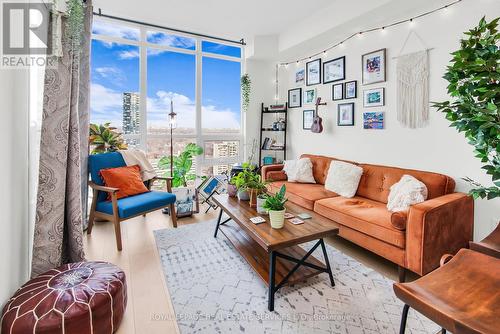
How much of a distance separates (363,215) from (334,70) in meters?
2.44

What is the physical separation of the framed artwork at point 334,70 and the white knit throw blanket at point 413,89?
87 centimetres

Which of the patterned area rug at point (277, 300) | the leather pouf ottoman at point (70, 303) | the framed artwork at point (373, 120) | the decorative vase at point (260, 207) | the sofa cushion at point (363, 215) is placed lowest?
the patterned area rug at point (277, 300)

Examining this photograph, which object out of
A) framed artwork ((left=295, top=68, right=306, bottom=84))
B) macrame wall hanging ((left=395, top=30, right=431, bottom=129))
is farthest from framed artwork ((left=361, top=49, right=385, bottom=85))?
framed artwork ((left=295, top=68, right=306, bottom=84))

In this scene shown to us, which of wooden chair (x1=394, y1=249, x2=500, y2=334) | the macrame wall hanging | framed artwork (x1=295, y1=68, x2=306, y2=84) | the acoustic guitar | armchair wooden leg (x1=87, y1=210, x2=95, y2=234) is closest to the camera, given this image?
wooden chair (x1=394, y1=249, x2=500, y2=334)

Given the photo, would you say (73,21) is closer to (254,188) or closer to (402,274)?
(254,188)

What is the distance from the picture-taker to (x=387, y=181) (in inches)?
115

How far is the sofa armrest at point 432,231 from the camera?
192cm

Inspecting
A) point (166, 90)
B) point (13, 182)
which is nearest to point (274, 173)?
point (166, 90)

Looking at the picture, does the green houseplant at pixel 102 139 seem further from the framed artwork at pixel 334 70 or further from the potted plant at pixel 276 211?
the framed artwork at pixel 334 70

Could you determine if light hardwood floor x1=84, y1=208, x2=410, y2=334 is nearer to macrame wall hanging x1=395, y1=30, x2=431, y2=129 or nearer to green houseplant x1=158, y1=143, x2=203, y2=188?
green houseplant x1=158, y1=143, x2=203, y2=188

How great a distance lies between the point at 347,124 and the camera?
3682 mm

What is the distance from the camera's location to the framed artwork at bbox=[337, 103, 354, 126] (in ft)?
11.8

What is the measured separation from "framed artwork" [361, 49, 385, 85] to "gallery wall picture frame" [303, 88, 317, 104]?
0.97m

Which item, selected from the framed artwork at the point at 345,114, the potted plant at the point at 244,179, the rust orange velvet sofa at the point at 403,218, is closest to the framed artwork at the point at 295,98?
the framed artwork at the point at 345,114
